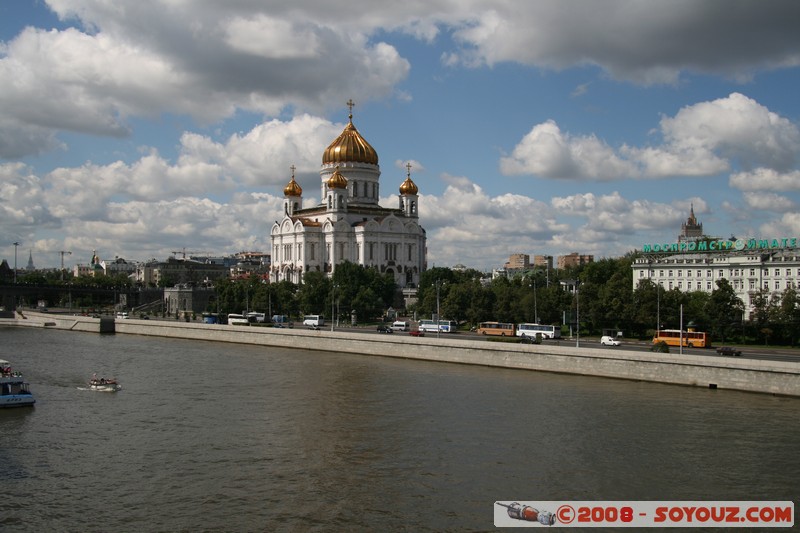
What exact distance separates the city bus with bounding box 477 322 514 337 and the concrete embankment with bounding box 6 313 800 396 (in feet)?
38.1

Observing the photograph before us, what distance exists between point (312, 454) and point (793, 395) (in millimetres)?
21762

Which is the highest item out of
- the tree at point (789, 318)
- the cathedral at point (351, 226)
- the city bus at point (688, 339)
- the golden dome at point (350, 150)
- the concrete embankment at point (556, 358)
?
the golden dome at point (350, 150)

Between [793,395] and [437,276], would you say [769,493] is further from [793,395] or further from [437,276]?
[437,276]

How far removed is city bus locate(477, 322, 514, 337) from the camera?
62.8 m

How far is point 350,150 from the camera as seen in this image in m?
107

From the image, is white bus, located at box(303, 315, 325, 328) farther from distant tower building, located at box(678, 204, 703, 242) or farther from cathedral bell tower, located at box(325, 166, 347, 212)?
distant tower building, located at box(678, 204, 703, 242)

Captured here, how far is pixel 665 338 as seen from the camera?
5156 cm

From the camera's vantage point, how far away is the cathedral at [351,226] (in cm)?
10350

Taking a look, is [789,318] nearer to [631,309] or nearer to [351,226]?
[631,309]

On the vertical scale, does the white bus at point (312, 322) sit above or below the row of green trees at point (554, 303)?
below

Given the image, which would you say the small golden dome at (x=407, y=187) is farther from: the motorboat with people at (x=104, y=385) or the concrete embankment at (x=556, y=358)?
the motorboat with people at (x=104, y=385)

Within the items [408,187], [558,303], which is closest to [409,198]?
[408,187]

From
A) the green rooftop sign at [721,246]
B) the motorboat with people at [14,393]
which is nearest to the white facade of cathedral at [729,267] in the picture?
the green rooftop sign at [721,246]

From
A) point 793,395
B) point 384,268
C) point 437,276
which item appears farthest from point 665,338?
point 384,268
